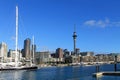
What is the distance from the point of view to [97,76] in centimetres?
10756

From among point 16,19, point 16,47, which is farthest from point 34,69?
point 16,19

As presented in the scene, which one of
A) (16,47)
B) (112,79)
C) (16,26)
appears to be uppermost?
(16,26)

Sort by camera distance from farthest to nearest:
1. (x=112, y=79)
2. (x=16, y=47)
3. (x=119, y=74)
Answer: (x=16, y=47) < (x=119, y=74) < (x=112, y=79)

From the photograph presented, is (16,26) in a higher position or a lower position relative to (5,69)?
higher

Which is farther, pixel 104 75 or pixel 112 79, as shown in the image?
pixel 104 75

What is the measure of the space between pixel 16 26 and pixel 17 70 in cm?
2703

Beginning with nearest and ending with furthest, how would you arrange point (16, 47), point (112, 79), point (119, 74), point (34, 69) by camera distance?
point (112, 79), point (119, 74), point (16, 47), point (34, 69)

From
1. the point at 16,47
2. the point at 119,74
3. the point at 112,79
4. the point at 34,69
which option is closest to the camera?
the point at 112,79

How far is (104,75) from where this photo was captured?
111 m

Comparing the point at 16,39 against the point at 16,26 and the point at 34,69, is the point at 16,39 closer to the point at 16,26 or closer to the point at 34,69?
the point at 16,26

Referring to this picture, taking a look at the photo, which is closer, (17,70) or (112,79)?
(112,79)

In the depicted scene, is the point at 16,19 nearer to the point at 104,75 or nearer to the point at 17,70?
the point at 17,70

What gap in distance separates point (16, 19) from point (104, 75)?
93549 millimetres

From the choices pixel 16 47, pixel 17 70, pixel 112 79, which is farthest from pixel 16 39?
pixel 112 79
